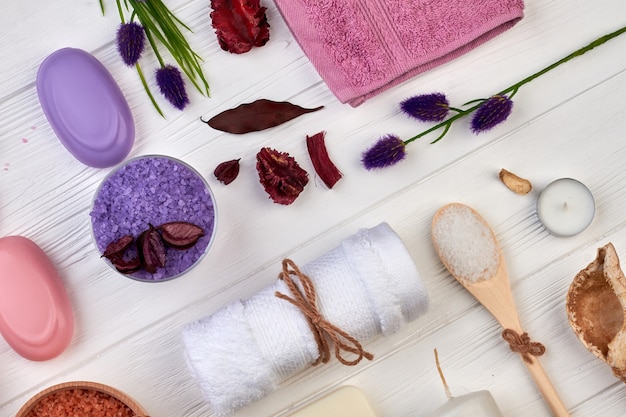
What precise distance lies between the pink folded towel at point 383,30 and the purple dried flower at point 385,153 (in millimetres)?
78

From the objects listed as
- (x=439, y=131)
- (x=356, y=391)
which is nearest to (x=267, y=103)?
(x=439, y=131)

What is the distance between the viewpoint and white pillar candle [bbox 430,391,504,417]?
94cm

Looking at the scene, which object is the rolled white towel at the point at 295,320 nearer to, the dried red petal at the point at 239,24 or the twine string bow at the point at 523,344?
the twine string bow at the point at 523,344

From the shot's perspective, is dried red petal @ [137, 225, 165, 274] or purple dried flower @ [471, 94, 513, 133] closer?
dried red petal @ [137, 225, 165, 274]

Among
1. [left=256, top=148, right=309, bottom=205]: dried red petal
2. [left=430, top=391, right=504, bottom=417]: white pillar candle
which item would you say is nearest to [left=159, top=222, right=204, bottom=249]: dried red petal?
[left=256, top=148, right=309, bottom=205]: dried red petal

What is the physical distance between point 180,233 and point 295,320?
0.19 meters

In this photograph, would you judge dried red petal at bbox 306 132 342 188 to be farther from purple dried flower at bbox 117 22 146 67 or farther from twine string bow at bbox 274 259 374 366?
purple dried flower at bbox 117 22 146 67

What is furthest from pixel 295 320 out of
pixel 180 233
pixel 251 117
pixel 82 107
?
pixel 82 107

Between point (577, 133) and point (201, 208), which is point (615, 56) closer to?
point (577, 133)

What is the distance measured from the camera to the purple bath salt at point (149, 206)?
3.16ft

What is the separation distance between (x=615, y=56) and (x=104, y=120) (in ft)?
2.47

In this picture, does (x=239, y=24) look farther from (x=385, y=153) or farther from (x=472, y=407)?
(x=472, y=407)

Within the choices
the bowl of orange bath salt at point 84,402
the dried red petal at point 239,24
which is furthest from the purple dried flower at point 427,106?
the bowl of orange bath salt at point 84,402

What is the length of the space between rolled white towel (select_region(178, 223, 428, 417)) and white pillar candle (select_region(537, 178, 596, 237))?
244mm
